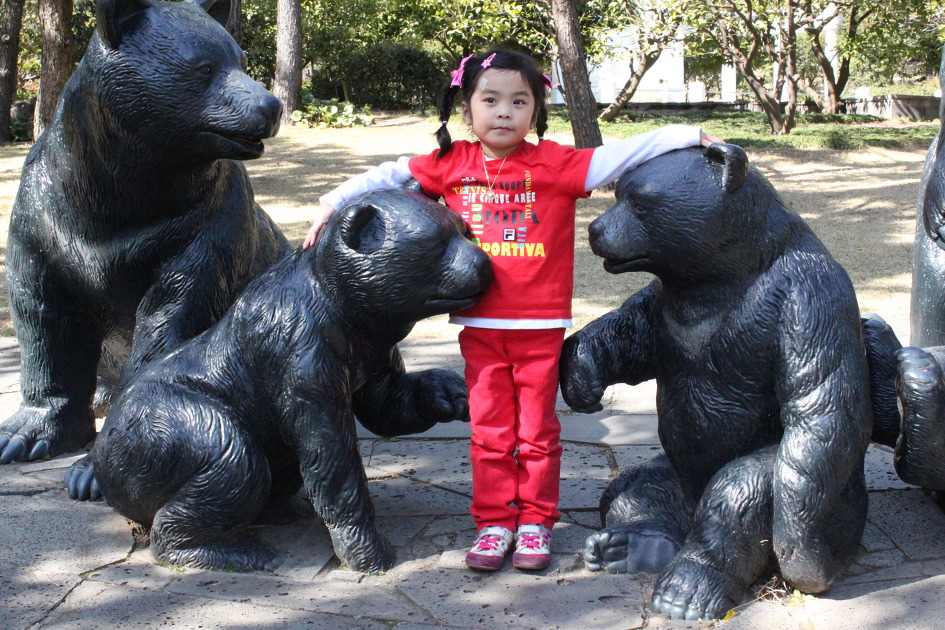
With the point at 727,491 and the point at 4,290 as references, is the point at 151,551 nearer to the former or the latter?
the point at 727,491

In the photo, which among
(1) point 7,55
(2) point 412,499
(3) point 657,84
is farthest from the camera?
(3) point 657,84

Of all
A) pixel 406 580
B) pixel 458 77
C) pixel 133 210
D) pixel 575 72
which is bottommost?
pixel 406 580

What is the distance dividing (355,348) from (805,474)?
1.38 m

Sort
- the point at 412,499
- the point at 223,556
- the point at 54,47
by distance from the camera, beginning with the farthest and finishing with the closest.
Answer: the point at 54,47 < the point at 412,499 < the point at 223,556

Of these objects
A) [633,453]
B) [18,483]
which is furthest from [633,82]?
[18,483]

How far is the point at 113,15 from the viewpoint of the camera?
3.17 meters

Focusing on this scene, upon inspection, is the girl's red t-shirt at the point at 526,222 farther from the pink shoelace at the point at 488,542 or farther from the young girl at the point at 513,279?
the pink shoelace at the point at 488,542

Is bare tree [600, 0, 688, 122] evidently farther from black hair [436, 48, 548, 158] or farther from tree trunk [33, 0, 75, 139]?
black hair [436, 48, 548, 158]

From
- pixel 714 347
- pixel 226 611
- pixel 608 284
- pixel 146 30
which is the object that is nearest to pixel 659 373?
pixel 714 347

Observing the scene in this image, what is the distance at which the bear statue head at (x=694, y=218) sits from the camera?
2.74m

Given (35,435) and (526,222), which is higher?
(526,222)

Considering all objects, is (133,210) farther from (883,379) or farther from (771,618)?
(883,379)

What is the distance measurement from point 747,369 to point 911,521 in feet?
3.75

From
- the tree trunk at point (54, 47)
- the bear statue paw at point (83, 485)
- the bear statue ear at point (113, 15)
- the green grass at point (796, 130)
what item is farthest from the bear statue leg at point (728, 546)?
the green grass at point (796, 130)
